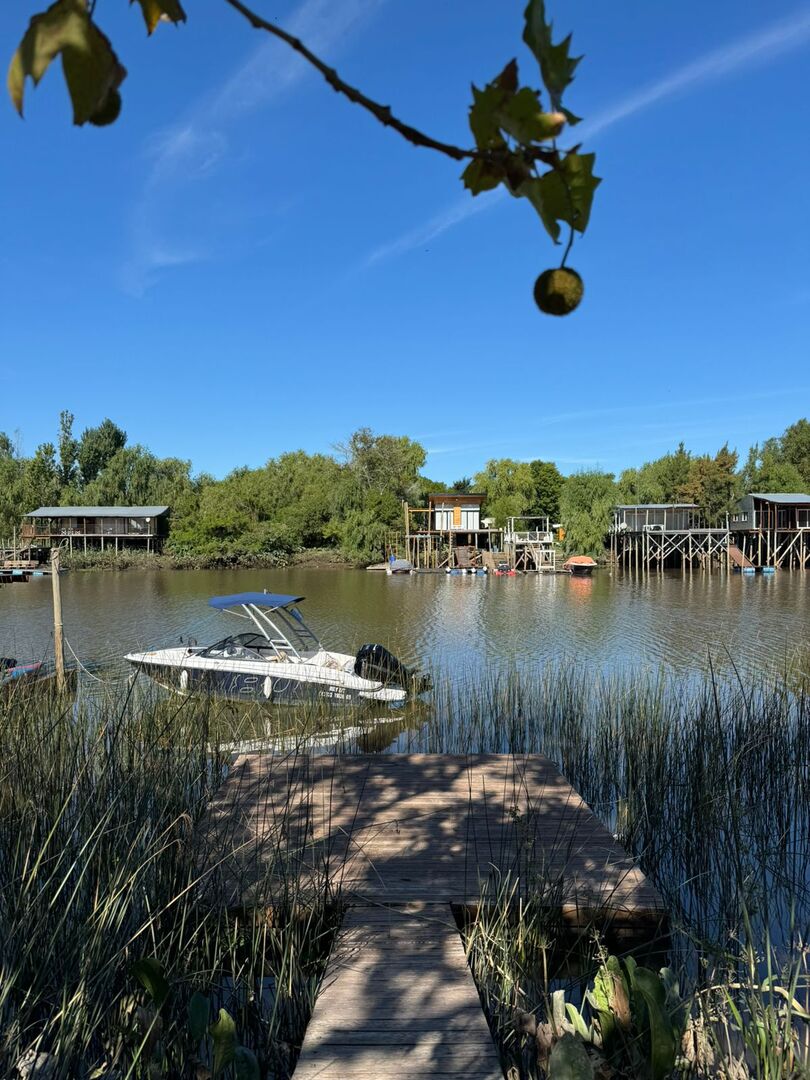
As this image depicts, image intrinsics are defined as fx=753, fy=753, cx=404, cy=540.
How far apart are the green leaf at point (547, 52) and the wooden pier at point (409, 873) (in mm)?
3136

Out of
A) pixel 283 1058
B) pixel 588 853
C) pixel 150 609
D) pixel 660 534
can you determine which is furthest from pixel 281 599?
pixel 660 534

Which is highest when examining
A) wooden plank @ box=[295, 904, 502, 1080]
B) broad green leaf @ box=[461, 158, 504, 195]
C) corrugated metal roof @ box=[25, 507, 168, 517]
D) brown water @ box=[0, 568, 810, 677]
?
corrugated metal roof @ box=[25, 507, 168, 517]

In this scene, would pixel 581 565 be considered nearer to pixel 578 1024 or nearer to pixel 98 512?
pixel 98 512

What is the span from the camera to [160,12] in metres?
0.96

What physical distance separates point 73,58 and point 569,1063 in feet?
10.5

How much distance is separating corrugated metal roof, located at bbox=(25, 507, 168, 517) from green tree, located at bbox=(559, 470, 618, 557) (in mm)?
30984

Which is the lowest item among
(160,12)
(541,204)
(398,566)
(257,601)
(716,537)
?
(398,566)

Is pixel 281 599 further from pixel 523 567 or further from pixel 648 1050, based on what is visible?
pixel 523 567

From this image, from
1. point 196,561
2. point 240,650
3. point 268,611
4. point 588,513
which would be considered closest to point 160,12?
point 240,650

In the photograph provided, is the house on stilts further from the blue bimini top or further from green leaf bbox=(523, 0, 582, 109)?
green leaf bbox=(523, 0, 582, 109)

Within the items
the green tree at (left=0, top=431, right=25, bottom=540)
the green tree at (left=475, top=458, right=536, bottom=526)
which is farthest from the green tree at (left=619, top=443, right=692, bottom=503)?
the green tree at (left=0, top=431, right=25, bottom=540)

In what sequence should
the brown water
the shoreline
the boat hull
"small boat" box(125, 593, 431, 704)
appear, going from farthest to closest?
the shoreline → the brown water → "small boat" box(125, 593, 431, 704) → the boat hull

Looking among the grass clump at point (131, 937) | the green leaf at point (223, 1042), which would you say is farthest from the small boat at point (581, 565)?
the green leaf at point (223, 1042)

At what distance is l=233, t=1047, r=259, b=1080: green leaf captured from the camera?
2.93 metres
